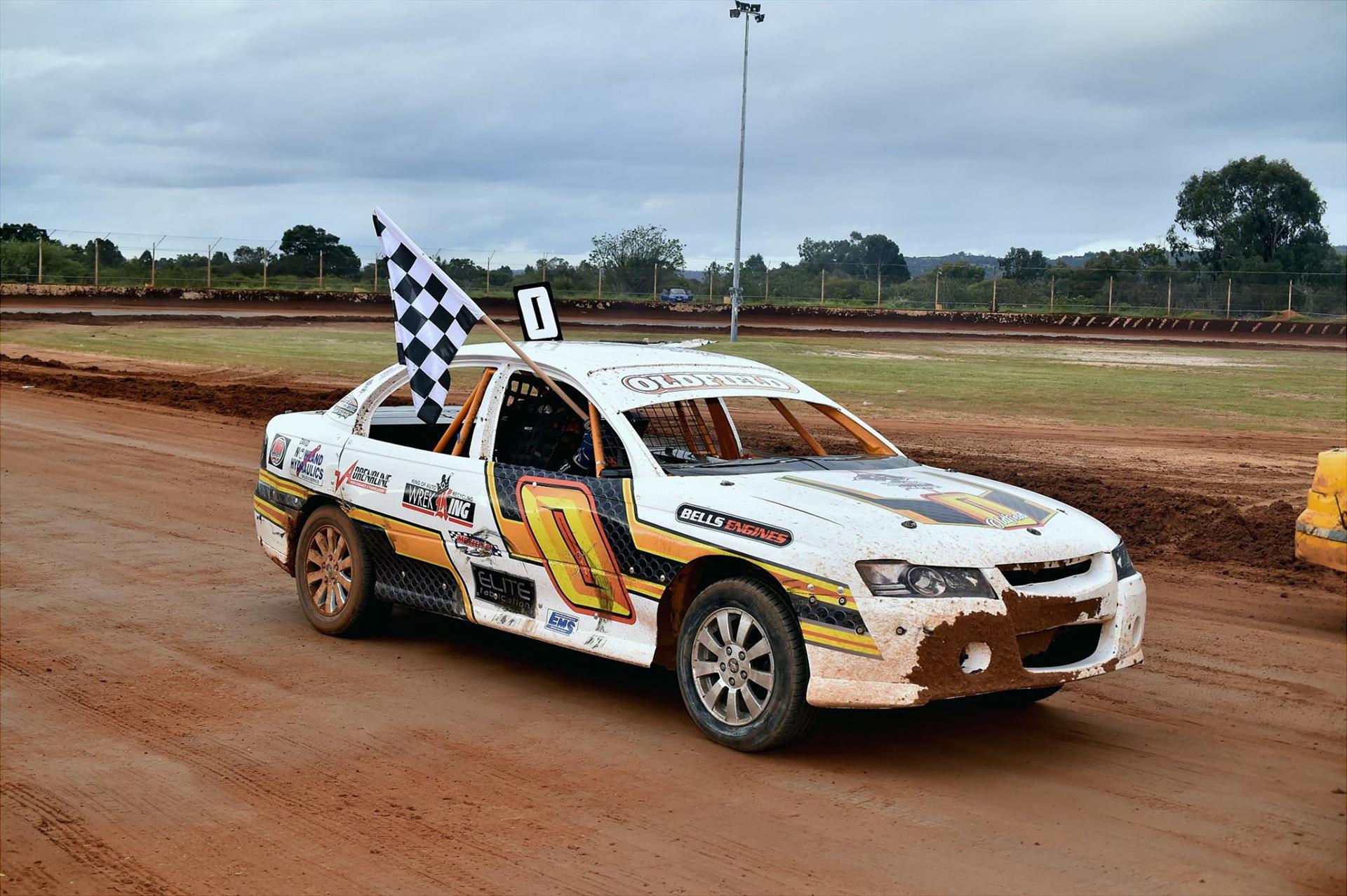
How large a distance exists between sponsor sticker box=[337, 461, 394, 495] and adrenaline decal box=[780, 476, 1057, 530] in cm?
229

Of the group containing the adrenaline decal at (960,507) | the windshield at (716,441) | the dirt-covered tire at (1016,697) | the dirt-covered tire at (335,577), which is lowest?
the dirt-covered tire at (1016,697)

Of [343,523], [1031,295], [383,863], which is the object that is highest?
[1031,295]

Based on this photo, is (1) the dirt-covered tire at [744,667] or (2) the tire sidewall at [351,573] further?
(2) the tire sidewall at [351,573]

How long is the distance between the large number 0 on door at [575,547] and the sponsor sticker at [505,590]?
201 mm

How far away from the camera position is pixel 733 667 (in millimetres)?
5664

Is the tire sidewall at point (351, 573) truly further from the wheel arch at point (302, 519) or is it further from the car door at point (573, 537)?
the car door at point (573, 537)

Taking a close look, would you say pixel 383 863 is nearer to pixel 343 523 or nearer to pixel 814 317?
pixel 343 523

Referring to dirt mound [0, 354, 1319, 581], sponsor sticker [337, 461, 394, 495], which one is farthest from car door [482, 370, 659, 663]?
dirt mound [0, 354, 1319, 581]

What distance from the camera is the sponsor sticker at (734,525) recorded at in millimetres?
5520

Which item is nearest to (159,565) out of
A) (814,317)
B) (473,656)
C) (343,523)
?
(343,523)

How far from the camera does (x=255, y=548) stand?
10.3 m

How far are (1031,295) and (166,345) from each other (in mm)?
39804

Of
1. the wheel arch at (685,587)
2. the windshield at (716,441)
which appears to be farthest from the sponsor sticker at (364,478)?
the wheel arch at (685,587)

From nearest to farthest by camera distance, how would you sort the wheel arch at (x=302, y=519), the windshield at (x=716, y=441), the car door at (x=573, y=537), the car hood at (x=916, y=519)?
the car hood at (x=916, y=519)
the car door at (x=573, y=537)
the windshield at (x=716, y=441)
the wheel arch at (x=302, y=519)
